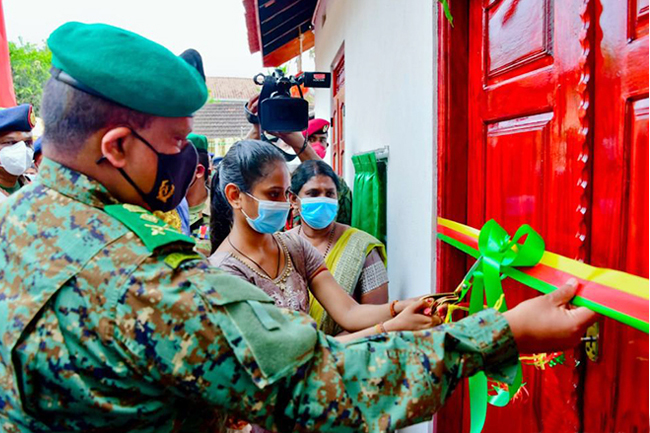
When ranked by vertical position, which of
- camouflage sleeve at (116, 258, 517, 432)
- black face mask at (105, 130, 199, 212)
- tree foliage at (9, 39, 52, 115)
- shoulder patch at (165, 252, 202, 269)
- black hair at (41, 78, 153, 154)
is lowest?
camouflage sleeve at (116, 258, 517, 432)

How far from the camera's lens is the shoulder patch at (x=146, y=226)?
0.97m

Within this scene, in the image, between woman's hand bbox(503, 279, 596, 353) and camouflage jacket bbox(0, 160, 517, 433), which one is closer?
camouflage jacket bbox(0, 160, 517, 433)

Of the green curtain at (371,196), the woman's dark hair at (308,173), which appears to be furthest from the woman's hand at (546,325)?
the green curtain at (371,196)

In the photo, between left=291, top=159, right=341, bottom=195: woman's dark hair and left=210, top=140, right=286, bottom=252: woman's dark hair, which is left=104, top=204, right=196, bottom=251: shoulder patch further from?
left=291, top=159, right=341, bottom=195: woman's dark hair

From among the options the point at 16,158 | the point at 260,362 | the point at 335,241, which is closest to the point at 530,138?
the point at 260,362

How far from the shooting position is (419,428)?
7.89ft

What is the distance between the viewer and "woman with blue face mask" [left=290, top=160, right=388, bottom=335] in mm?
2883

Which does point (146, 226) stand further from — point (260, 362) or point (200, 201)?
point (200, 201)

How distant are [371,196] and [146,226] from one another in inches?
96.7

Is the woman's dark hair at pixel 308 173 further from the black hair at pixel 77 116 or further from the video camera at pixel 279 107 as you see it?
the black hair at pixel 77 116

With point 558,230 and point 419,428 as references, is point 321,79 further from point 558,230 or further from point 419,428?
point 558,230

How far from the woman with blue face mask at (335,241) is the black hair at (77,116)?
1933mm

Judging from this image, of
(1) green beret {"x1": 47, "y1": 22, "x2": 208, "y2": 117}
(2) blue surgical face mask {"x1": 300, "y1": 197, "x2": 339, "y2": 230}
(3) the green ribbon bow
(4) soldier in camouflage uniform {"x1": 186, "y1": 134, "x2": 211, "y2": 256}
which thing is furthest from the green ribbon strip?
(4) soldier in camouflage uniform {"x1": 186, "y1": 134, "x2": 211, "y2": 256}

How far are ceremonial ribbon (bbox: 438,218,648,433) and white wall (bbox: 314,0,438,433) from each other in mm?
781
